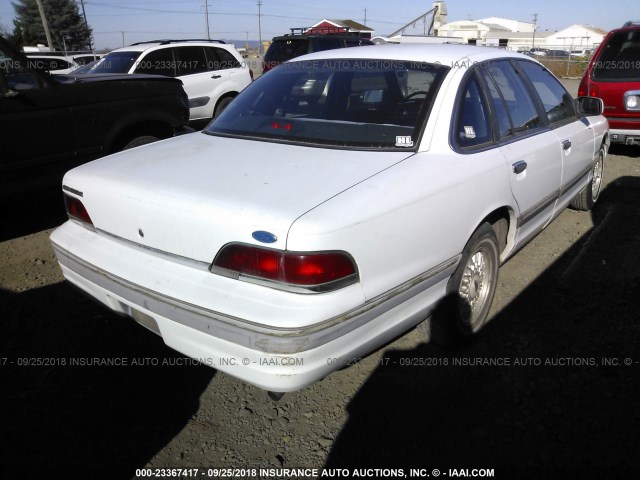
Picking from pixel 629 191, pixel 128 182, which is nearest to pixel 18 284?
pixel 128 182

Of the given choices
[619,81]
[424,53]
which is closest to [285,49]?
[619,81]

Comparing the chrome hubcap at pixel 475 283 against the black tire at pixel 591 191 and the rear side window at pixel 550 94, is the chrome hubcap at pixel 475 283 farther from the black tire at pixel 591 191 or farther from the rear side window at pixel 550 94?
the black tire at pixel 591 191

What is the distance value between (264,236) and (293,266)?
0.51ft

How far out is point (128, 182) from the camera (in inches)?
93.2

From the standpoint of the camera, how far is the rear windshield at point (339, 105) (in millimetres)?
2652

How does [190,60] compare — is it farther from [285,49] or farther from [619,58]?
[619,58]

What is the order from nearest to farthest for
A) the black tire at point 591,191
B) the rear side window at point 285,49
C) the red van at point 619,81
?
the black tire at point 591,191 → the red van at point 619,81 → the rear side window at point 285,49

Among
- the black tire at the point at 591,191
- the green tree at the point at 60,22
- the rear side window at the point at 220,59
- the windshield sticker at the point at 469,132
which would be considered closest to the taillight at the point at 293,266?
the windshield sticker at the point at 469,132

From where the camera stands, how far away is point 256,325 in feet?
6.26

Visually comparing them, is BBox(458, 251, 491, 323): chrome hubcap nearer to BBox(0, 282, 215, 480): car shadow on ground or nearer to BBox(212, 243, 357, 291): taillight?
BBox(212, 243, 357, 291): taillight

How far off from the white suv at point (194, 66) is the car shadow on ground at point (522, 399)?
747 centimetres

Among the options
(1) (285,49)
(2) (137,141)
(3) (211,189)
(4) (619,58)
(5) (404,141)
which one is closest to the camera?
(3) (211,189)

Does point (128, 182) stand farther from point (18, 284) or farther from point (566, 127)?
point (566, 127)

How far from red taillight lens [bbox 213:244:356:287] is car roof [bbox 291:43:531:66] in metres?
1.56
